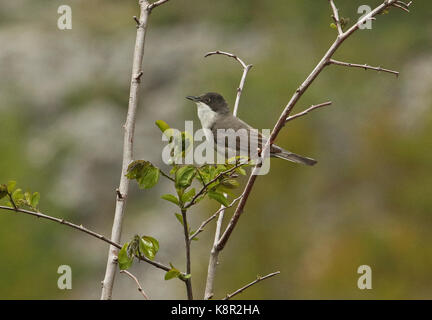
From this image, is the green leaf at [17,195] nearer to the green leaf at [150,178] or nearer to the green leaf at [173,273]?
the green leaf at [150,178]

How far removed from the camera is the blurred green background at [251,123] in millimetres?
8797

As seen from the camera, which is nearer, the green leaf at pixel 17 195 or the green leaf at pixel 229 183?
the green leaf at pixel 229 183

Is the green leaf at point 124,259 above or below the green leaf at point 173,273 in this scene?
above

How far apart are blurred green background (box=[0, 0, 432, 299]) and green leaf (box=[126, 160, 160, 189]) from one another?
653cm

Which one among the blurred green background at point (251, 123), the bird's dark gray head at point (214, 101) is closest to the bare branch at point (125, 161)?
the bird's dark gray head at point (214, 101)

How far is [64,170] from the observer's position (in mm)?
11867

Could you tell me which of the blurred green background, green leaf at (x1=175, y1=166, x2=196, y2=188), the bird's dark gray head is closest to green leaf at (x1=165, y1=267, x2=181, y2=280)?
green leaf at (x1=175, y1=166, x2=196, y2=188)

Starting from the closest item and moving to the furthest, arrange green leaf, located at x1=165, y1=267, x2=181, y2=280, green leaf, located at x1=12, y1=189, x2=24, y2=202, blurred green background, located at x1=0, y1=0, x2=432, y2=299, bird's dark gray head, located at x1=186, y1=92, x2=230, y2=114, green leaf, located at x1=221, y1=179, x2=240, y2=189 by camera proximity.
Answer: green leaf, located at x1=165, y1=267, x2=181, y2=280
green leaf, located at x1=221, y1=179, x2=240, y2=189
green leaf, located at x1=12, y1=189, x2=24, y2=202
bird's dark gray head, located at x1=186, y1=92, x2=230, y2=114
blurred green background, located at x1=0, y1=0, x2=432, y2=299

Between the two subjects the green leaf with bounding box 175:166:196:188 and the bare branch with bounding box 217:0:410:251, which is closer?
the green leaf with bounding box 175:166:196:188

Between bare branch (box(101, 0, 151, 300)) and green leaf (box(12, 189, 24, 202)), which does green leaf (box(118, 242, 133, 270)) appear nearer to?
bare branch (box(101, 0, 151, 300))

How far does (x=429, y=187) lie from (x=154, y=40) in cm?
721

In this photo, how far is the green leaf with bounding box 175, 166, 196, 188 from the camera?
5.83 feet

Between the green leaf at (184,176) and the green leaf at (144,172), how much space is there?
6 centimetres

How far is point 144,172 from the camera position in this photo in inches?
71.9
